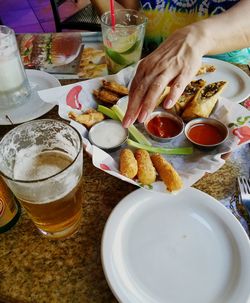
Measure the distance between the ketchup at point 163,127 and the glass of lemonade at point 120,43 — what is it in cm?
31

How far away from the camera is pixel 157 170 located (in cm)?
90

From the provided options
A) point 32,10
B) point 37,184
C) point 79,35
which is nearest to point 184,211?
point 37,184

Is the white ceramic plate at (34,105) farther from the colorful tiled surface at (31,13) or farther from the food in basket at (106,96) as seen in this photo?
the colorful tiled surface at (31,13)

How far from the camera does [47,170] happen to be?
0.70 meters

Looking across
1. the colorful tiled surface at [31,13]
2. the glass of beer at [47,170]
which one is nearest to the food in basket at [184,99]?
the glass of beer at [47,170]

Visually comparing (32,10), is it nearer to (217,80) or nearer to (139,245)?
(217,80)

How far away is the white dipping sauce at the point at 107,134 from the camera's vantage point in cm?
101

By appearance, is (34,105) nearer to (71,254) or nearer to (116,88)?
(116,88)

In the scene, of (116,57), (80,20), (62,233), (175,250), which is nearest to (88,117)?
(116,57)

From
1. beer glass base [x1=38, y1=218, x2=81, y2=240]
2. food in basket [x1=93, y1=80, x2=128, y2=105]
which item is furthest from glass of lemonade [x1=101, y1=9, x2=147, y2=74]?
beer glass base [x1=38, y1=218, x2=81, y2=240]

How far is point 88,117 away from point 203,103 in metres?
0.40

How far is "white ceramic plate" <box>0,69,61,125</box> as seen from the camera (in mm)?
1093

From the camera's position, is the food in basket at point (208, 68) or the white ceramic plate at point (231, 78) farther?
the food in basket at point (208, 68)

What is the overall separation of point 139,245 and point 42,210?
234 mm
